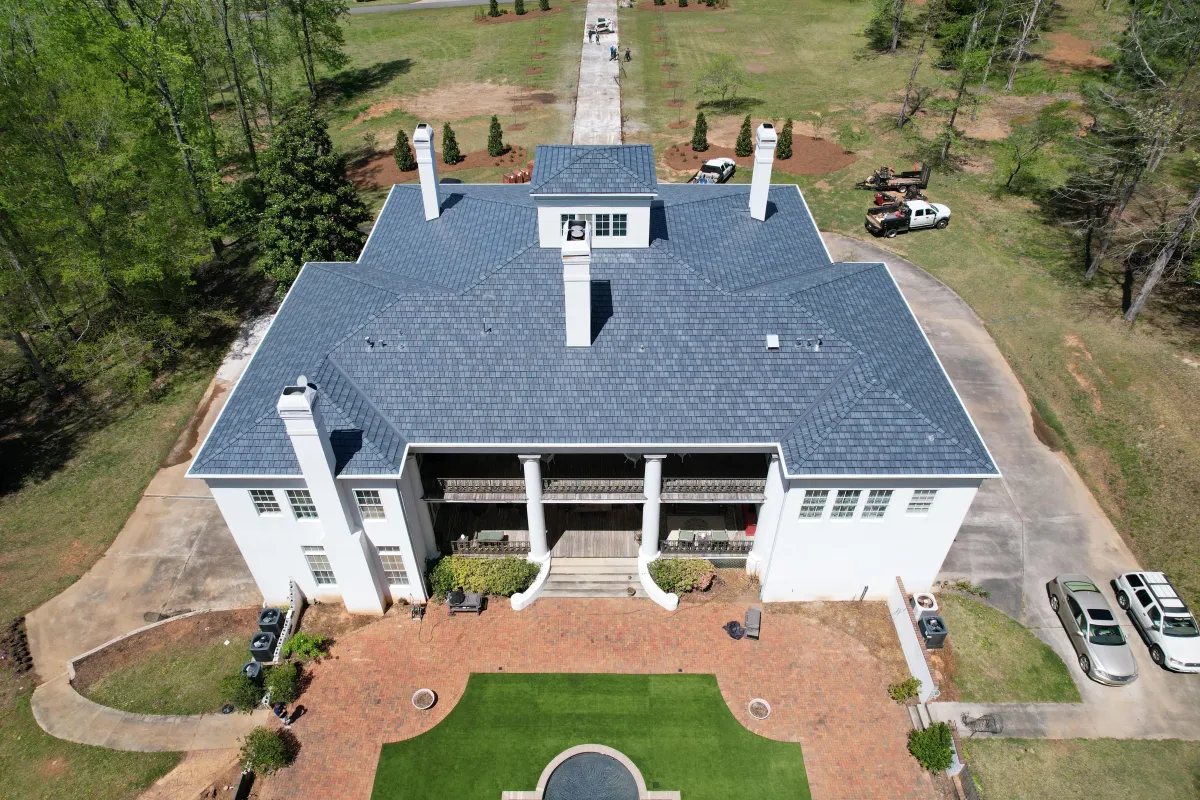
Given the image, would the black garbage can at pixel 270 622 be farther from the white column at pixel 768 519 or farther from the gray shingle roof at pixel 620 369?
the white column at pixel 768 519

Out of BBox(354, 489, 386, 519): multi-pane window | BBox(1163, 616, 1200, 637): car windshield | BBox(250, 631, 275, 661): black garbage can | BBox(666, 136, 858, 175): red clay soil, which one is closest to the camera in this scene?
BBox(354, 489, 386, 519): multi-pane window

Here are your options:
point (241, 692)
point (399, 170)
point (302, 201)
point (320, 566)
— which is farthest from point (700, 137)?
point (241, 692)

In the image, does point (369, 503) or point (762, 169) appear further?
point (762, 169)

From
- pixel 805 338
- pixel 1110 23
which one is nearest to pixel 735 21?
pixel 1110 23

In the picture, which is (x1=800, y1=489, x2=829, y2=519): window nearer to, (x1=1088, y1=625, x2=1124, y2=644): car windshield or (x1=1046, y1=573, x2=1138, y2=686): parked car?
(x1=1046, y1=573, x2=1138, y2=686): parked car

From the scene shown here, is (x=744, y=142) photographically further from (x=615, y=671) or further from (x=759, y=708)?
(x=759, y=708)

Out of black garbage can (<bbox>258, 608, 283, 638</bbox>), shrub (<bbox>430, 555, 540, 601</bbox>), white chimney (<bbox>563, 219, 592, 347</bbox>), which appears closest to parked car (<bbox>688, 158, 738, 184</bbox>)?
white chimney (<bbox>563, 219, 592, 347</bbox>)
